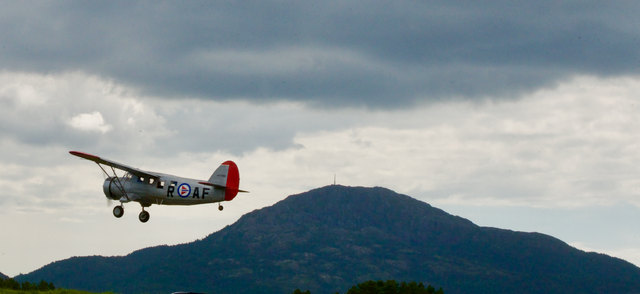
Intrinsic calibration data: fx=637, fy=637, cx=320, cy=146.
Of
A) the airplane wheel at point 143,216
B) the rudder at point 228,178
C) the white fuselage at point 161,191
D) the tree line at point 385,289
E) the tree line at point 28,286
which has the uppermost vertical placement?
the rudder at point 228,178

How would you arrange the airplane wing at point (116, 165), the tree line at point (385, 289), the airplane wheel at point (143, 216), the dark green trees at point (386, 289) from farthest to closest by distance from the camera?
the dark green trees at point (386, 289) → the tree line at point (385, 289) → the airplane wheel at point (143, 216) → the airplane wing at point (116, 165)

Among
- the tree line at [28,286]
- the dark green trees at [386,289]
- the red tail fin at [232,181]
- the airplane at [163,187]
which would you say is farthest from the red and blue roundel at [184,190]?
the dark green trees at [386,289]

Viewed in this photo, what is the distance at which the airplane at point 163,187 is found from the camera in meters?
66.1

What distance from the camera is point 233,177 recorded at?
67.6m

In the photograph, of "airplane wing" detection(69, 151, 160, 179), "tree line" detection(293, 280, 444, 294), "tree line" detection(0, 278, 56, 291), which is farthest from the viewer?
"tree line" detection(293, 280, 444, 294)

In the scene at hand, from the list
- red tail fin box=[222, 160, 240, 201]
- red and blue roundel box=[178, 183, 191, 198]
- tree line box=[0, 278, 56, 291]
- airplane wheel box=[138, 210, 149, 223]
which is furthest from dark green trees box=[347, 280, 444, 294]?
tree line box=[0, 278, 56, 291]

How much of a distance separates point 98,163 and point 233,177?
14.7m

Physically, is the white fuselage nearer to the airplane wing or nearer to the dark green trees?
the airplane wing

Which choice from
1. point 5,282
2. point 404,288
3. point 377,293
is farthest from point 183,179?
point 404,288

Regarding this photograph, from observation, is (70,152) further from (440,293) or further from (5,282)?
(440,293)

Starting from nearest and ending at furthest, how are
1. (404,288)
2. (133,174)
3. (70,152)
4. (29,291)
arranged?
(29,291), (70,152), (133,174), (404,288)

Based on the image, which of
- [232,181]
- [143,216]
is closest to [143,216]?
[143,216]

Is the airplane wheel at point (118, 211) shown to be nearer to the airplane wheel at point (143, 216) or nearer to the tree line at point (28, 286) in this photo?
the airplane wheel at point (143, 216)

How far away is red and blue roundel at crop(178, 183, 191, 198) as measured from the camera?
217ft
